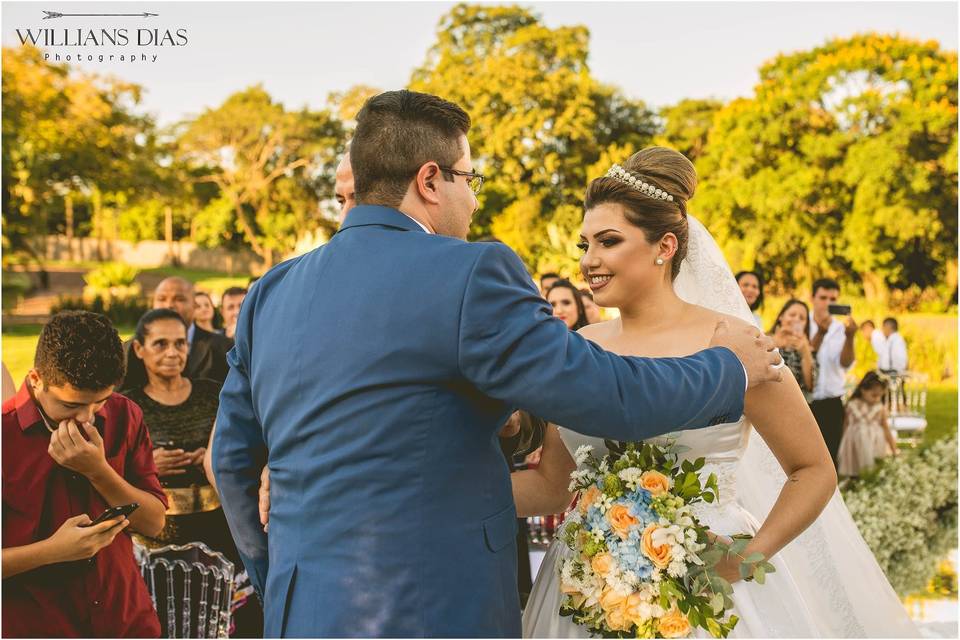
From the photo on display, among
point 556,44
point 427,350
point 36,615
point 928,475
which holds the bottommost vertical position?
point 928,475

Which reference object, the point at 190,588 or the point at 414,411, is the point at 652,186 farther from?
the point at 190,588

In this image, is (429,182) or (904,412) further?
(904,412)

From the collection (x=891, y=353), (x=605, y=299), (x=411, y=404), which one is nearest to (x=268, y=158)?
(x=891, y=353)

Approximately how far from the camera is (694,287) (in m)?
3.56

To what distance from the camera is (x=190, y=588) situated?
4.57 metres

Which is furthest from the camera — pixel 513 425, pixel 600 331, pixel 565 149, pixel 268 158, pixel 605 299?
pixel 268 158

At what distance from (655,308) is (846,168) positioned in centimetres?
2833

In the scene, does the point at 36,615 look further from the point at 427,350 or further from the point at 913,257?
the point at 913,257

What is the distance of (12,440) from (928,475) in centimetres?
1012

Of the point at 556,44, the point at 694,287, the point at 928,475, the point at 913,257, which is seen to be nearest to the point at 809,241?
the point at 913,257

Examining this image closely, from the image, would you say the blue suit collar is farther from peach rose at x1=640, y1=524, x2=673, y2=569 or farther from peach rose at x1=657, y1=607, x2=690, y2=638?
peach rose at x1=657, y1=607, x2=690, y2=638

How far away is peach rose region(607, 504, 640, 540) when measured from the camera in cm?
267

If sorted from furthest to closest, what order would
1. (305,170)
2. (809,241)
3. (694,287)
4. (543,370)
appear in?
(305,170) < (809,241) < (694,287) < (543,370)

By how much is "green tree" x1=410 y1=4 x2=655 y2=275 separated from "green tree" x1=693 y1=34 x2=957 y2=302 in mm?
5208
